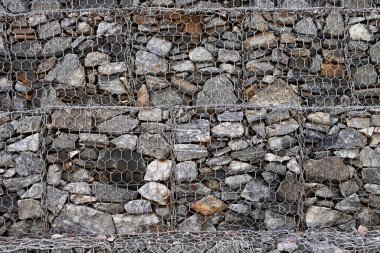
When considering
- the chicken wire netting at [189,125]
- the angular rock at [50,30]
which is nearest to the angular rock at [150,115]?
the chicken wire netting at [189,125]

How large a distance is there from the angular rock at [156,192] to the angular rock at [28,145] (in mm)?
568

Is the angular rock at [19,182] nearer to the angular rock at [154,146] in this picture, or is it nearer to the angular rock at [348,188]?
the angular rock at [154,146]

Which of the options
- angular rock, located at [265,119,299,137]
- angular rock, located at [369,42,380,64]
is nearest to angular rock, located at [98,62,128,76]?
angular rock, located at [265,119,299,137]

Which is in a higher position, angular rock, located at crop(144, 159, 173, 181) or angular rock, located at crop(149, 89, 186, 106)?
angular rock, located at crop(149, 89, 186, 106)

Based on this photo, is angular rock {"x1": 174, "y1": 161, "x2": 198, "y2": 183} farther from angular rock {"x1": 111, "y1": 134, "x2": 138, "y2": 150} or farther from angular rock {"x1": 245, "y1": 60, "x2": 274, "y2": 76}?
angular rock {"x1": 245, "y1": 60, "x2": 274, "y2": 76}

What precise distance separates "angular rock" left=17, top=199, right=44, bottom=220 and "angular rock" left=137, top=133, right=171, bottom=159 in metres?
0.57

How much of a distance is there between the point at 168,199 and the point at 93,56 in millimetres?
834

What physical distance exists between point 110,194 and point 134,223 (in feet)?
0.61

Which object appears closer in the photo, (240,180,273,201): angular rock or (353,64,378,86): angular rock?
(240,180,273,201): angular rock

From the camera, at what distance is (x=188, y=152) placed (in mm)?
2346

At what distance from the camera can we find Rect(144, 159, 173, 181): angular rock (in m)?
2.33

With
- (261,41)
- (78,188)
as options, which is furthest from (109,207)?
(261,41)

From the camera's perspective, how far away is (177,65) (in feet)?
8.07

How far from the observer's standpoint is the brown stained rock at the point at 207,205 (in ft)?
7.65
